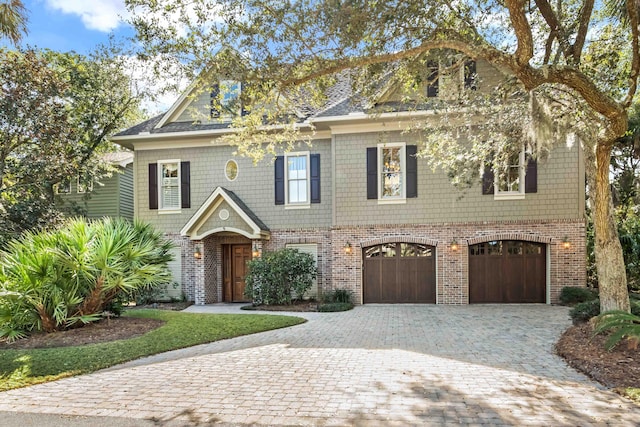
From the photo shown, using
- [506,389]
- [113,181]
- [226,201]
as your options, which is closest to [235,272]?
[226,201]

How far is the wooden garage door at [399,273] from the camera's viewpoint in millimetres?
12992

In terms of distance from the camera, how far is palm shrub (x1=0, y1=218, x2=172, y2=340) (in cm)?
750

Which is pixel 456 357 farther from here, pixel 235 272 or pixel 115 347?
pixel 235 272

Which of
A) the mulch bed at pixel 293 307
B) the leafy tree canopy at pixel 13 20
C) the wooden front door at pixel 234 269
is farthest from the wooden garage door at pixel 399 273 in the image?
the leafy tree canopy at pixel 13 20

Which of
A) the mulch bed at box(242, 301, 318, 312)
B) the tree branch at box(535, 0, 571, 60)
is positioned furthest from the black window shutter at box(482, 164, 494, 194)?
the mulch bed at box(242, 301, 318, 312)

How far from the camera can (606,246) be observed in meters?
7.25

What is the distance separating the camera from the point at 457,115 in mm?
10719

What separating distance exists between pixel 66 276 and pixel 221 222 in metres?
6.19

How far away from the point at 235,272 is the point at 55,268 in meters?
7.72

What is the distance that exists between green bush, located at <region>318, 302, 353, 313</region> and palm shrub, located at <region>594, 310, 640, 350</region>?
6.81m

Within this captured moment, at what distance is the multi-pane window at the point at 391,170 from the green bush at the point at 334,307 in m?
3.79

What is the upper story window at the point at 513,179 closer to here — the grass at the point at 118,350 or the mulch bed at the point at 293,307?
the mulch bed at the point at 293,307

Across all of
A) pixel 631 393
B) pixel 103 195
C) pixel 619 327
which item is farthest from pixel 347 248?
pixel 103 195

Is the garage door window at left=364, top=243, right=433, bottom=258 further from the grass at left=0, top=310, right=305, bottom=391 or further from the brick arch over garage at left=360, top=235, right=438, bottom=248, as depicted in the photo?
the grass at left=0, top=310, right=305, bottom=391
